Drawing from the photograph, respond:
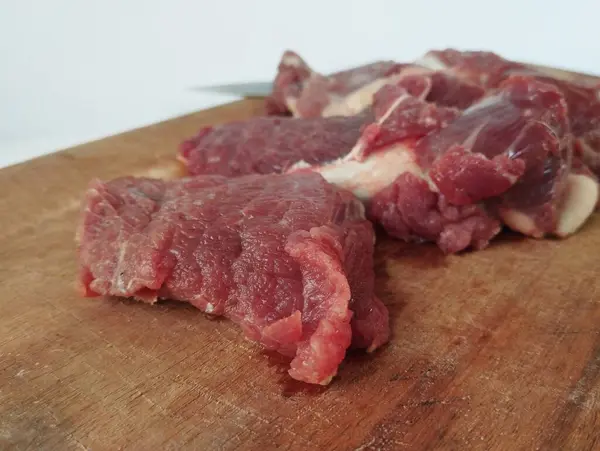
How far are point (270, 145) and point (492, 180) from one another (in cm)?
137

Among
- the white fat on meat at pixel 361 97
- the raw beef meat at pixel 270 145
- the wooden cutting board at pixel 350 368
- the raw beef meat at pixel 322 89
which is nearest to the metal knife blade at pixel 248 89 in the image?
the raw beef meat at pixel 322 89

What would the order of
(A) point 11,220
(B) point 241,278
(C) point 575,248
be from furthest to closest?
1. (A) point 11,220
2. (C) point 575,248
3. (B) point 241,278

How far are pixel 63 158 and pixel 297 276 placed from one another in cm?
243

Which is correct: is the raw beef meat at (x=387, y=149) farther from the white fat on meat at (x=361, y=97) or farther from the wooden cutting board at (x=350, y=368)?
the white fat on meat at (x=361, y=97)

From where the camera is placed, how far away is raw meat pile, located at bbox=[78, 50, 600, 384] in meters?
2.43

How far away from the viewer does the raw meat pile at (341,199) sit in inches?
95.7

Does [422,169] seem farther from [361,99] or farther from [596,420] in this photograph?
[596,420]

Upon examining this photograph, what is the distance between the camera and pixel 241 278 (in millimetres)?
2529

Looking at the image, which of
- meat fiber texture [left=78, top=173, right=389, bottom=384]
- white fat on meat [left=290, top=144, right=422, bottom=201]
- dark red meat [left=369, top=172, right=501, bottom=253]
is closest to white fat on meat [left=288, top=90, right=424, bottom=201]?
white fat on meat [left=290, top=144, right=422, bottom=201]

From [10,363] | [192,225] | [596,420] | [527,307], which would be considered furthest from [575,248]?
[10,363]

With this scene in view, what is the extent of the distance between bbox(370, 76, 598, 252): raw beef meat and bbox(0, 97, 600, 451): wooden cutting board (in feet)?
0.39

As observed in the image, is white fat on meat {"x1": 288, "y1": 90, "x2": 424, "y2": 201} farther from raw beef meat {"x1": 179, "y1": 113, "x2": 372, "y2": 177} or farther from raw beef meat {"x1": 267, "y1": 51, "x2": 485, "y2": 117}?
raw beef meat {"x1": 267, "y1": 51, "x2": 485, "y2": 117}

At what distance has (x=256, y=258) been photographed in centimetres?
255

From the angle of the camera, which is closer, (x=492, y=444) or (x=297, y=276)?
(x=492, y=444)
